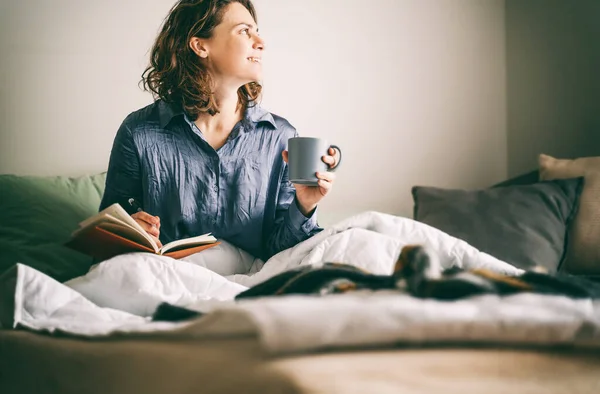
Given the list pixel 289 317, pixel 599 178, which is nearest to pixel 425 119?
pixel 599 178

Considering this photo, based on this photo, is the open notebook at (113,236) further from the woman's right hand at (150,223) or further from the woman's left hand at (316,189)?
the woman's left hand at (316,189)

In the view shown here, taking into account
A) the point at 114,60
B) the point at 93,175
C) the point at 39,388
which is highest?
the point at 114,60

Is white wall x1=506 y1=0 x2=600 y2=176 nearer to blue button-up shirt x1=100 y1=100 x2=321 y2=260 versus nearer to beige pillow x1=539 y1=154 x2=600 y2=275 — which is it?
beige pillow x1=539 y1=154 x2=600 y2=275

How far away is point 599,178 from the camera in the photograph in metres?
2.07

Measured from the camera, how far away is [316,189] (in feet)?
5.52

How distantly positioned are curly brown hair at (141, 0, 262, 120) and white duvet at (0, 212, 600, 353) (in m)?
0.44

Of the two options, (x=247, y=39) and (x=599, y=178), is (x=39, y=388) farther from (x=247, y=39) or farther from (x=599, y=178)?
(x=599, y=178)

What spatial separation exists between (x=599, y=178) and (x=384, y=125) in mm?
842

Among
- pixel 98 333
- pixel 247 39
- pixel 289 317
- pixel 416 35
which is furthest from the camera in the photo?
pixel 416 35

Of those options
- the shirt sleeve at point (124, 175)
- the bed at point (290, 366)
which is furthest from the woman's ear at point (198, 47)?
the bed at point (290, 366)

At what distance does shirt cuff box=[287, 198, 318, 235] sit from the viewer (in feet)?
5.67

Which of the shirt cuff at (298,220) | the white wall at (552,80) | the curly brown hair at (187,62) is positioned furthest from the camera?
the white wall at (552,80)

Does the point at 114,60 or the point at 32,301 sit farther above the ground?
the point at 114,60

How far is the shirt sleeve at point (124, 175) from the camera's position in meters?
1.79
